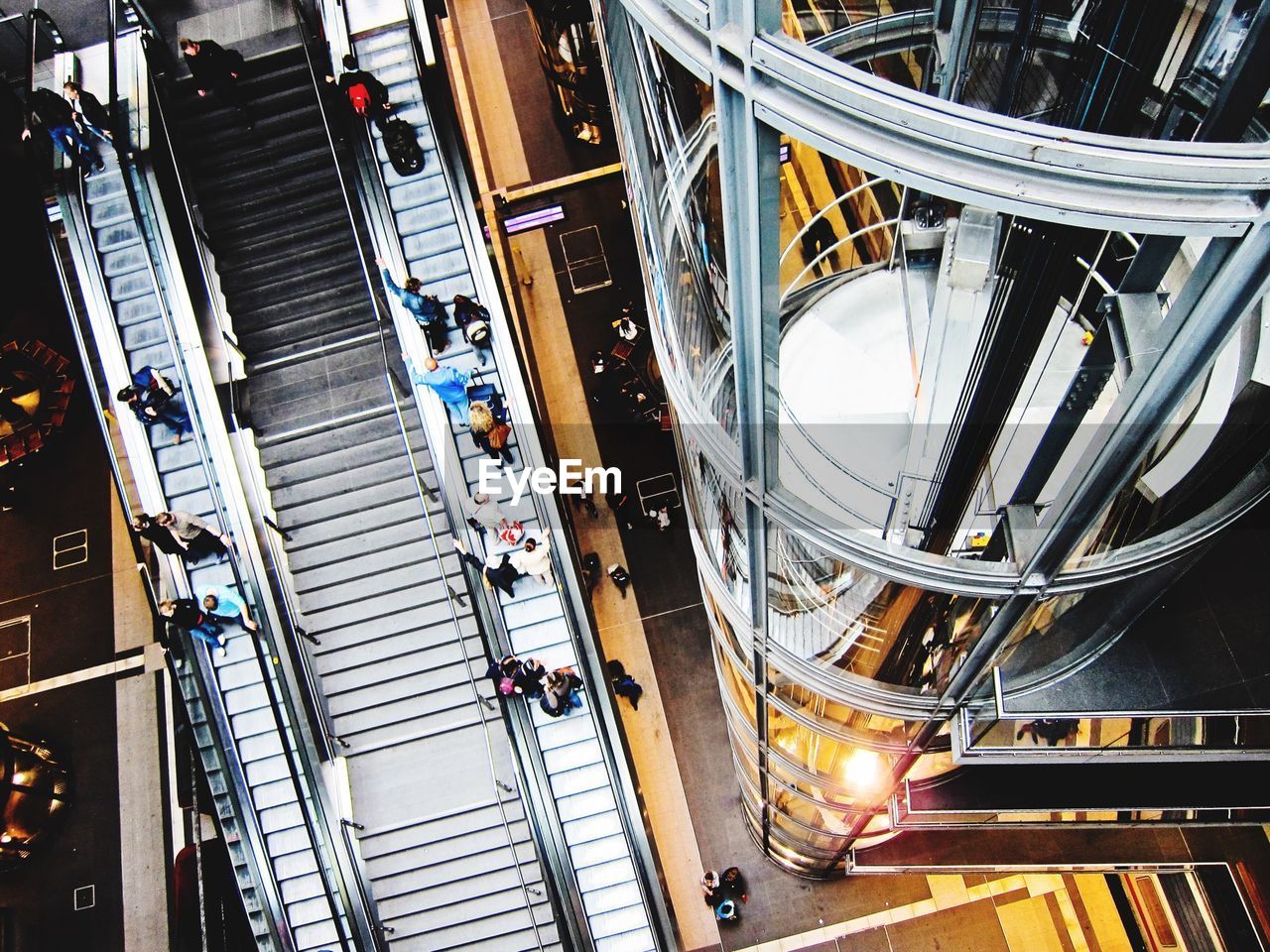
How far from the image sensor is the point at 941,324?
6711 millimetres

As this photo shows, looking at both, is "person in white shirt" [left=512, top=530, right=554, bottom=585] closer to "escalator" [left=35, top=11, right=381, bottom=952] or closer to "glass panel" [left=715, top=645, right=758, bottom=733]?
"glass panel" [left=715, top=645, right=758, bottom=733]

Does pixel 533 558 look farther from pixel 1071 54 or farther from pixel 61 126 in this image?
pixel 61 126

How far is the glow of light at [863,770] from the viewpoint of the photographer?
10.2 metres

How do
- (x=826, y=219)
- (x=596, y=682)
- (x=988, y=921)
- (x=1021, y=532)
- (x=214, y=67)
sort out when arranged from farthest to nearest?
(x=988, y=921) < (x=214, y=67) < (x=596, y=682) < (x=826, y=219) < (x=1021, y=532)

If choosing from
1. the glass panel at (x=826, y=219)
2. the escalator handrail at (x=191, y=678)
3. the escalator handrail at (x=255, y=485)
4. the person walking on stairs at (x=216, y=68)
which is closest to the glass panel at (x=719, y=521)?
the glass panel at (x=826, y=219)

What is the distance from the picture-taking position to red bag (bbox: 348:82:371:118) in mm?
14789

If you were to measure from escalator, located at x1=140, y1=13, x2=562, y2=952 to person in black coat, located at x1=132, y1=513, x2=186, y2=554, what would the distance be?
1873mm

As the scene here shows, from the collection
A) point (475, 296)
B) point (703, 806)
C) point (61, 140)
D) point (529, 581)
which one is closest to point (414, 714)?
point (529, 581)

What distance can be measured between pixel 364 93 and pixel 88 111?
445 centimetres

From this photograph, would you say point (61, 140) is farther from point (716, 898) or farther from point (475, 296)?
point (716, 898)

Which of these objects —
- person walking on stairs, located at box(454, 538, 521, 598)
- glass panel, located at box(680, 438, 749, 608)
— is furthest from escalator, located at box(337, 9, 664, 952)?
glass panel, located at box(680, 438, 749, 608)

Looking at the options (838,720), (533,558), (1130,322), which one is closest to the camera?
(1130,322)

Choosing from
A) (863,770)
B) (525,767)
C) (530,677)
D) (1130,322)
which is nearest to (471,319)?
(530,677)

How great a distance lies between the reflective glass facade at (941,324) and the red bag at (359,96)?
9358 millimetres
